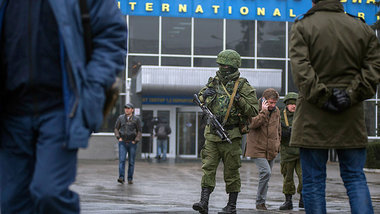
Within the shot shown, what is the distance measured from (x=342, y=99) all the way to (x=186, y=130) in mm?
Result: 23628

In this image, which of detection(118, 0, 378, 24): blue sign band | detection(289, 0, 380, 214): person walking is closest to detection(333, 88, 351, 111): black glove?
detection(289, 0, 380, 214): person walking

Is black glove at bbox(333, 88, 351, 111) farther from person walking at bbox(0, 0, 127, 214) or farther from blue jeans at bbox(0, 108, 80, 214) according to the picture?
blue jeans at bbox(0, 108, 80, 214)

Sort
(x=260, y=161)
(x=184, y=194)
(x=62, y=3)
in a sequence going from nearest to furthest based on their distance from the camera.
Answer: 1. (x=62, y=3)
2. (x=260, y=161)
3. (x=184, y=194)

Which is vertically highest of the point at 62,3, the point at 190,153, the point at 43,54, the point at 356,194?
the point at 62,3

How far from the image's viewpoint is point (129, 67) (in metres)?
27.4

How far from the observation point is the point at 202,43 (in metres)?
28.0

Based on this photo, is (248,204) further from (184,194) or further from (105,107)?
(105,107)

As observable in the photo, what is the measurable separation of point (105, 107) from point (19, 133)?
445mm

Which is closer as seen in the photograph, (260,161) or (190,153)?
(260,161)

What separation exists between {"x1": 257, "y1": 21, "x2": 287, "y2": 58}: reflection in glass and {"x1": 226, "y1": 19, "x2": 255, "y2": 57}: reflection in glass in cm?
34

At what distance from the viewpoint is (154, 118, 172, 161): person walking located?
83.6 feet

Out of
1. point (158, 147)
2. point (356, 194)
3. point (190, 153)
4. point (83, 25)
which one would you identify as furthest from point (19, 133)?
point (190, 153)

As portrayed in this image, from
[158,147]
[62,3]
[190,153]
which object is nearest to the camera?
[62,3]

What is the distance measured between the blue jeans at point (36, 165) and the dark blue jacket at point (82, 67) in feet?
0.26
